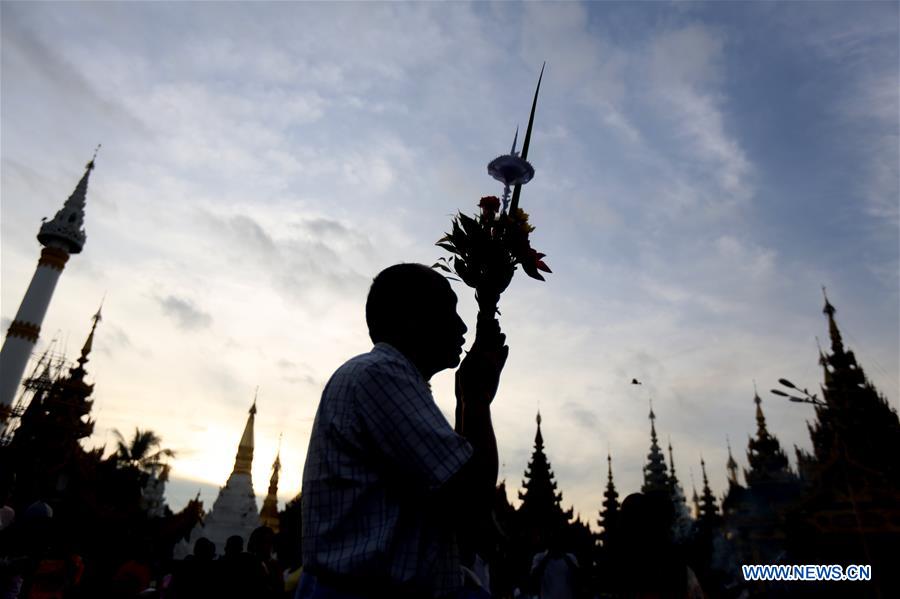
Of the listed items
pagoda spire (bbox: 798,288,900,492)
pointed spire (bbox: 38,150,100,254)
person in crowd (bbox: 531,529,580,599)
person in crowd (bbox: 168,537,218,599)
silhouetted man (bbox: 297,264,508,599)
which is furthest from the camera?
pointed spire (bbox: 38,150,100,254)

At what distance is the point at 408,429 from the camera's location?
1675 millimetres

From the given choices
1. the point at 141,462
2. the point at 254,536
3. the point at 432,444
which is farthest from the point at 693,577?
the point at 141,462

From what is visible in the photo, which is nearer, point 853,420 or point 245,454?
point 853,420

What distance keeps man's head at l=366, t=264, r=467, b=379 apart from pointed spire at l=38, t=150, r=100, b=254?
4130cm

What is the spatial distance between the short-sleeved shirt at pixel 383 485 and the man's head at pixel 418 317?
0.26m

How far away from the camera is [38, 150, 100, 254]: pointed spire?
34.2m

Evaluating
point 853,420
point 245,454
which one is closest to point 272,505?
point 245,454

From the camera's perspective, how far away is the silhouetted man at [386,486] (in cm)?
158

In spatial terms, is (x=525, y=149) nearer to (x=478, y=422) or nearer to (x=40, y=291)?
(x=478, y=422)

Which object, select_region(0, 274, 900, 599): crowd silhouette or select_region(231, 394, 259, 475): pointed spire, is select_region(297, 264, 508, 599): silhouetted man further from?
select_region(231, 394, 259, 475): pointed spire

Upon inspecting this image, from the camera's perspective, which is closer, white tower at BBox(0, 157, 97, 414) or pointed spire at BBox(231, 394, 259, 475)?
white tower at BBox(0, 157, 97, 414)

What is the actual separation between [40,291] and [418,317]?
134 feet

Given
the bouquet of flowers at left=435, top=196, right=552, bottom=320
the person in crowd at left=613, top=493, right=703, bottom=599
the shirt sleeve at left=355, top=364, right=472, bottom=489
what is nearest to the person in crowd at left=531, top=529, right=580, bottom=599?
the person in crowd at left=613, top=493, right=703, bottom=599

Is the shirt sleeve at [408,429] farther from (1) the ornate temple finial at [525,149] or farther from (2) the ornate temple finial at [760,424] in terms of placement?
(2) the ornate temple finial at [760,424]
